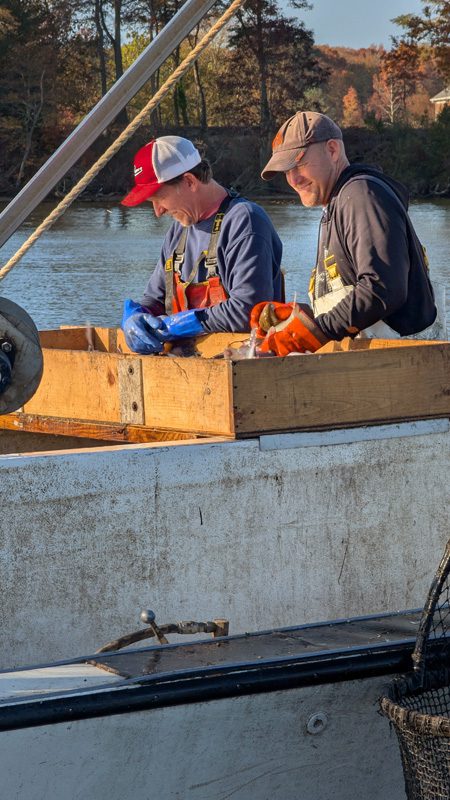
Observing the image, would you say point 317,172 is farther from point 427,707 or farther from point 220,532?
point 427,707

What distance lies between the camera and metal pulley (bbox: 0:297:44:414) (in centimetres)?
290

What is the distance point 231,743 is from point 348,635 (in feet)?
1.28

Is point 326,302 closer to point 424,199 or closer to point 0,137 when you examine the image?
point 424,199

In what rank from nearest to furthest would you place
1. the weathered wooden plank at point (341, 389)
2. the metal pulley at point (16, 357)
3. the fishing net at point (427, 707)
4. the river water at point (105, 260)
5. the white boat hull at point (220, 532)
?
the fishing net at point (427, 707), the metal pulley at point (16, 357), the white boat hull at point (220, 532), the weathered wooden plank at point (341, 389), the river water at point (105, 260)

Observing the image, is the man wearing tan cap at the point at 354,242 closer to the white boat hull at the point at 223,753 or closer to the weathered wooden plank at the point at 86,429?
the weathered wooden plank at the point at 86,429

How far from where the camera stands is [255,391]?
10.5ft

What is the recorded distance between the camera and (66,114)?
57875 mm

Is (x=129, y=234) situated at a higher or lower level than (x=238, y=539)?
lower

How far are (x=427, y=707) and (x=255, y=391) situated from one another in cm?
89

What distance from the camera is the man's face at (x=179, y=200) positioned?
14.1 feet

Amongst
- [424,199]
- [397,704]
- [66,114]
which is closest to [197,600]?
[397,704]

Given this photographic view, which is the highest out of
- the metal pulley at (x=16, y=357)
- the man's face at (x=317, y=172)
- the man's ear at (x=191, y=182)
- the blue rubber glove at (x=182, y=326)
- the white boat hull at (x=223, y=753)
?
the man's face at (x=317, y=172)

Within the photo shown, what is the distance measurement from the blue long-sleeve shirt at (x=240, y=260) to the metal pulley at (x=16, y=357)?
118cm

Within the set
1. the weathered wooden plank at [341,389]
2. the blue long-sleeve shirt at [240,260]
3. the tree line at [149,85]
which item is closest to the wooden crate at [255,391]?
the weathered wooden plank at [341,389]
